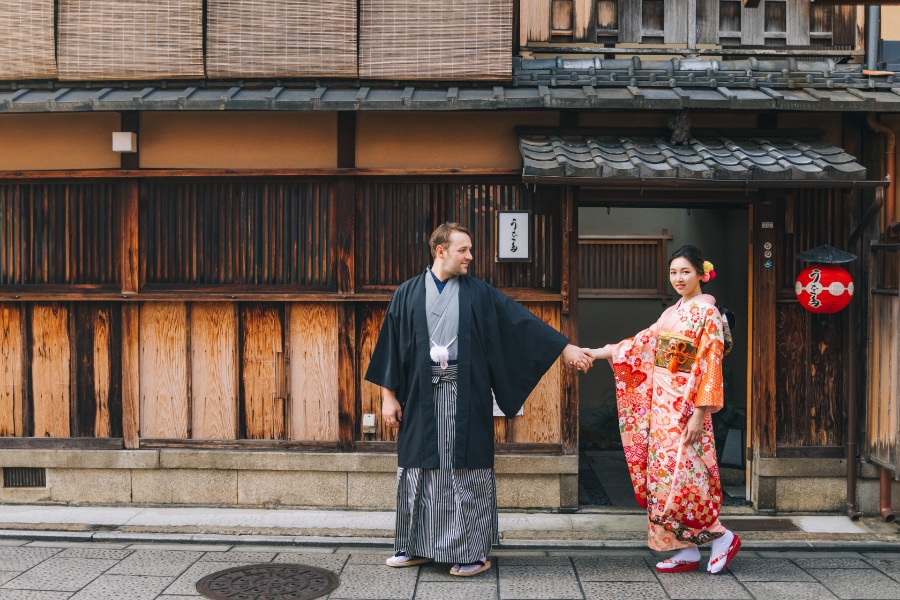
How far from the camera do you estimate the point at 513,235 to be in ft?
25.1

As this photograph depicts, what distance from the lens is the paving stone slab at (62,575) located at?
5852 millimetres

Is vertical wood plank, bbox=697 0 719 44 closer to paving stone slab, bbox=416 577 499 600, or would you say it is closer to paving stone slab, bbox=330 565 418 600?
paving stone slab, bbox=416 577 499 600

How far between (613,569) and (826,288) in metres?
2.93

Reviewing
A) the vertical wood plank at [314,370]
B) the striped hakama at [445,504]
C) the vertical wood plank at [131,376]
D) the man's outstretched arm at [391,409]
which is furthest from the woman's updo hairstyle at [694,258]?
the vertical wood plank at [131,376]

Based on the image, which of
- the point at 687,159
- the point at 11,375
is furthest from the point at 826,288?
the point at 11,375

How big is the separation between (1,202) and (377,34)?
373 centimetres

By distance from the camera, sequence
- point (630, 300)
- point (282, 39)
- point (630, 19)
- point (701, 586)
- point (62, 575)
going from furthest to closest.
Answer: point (630, 300), point (630, 19), point (282, 39), point (62, 575), point (701, 586)

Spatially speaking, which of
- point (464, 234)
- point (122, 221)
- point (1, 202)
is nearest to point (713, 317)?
point (464, 234)

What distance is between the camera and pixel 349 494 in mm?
7766

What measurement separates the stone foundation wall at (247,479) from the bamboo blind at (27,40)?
3359 mm

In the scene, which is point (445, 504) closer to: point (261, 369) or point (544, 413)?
point (544, 413)

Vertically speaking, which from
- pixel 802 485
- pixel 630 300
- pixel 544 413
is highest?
pixel 630 300

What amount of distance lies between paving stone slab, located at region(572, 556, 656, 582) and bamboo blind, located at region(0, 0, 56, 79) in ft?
19.8

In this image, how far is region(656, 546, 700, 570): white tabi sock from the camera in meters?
6.31
